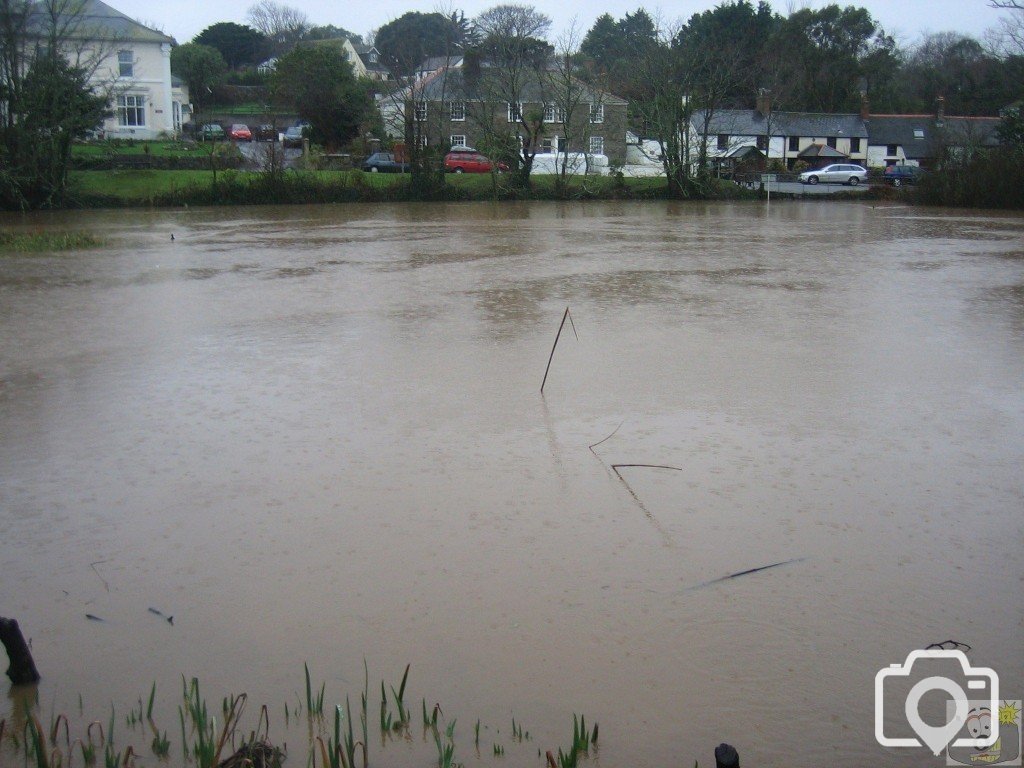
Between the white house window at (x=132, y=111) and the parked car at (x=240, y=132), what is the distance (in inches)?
128

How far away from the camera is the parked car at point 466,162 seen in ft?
117

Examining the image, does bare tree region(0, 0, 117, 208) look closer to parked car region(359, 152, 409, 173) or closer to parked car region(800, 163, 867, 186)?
parked car region(359, 152, 409, 173)

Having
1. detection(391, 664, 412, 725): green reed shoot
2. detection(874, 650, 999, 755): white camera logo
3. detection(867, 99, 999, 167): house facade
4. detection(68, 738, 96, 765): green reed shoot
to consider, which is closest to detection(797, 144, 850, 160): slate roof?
detection(867, 99, 999, 167): house facade

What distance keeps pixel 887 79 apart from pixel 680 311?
2141 inches

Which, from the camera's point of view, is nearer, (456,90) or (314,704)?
(314,704)

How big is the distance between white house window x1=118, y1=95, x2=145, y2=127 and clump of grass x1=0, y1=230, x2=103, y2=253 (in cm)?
2199

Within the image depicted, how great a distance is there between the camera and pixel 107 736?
3027 mm

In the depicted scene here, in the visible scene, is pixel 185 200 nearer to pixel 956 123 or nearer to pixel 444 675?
pixel 444 675

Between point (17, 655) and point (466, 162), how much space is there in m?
34.2

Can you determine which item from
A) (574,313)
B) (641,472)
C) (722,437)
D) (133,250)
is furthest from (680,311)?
(133,250)

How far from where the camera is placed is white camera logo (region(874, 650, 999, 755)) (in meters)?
3.00

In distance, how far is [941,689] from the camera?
323 cm

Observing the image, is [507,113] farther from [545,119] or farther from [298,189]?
[298,189]

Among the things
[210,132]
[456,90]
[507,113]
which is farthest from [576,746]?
[210,132]
